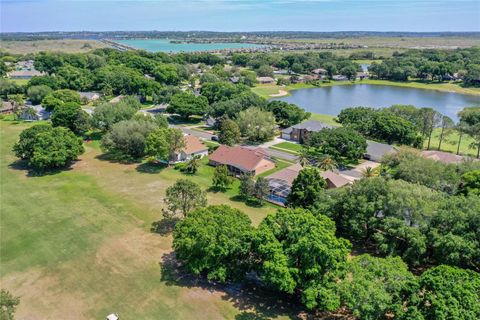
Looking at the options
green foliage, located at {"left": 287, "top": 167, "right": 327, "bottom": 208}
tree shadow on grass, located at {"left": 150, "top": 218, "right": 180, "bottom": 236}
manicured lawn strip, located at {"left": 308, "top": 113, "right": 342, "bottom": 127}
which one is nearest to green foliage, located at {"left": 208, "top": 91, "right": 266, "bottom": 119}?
manicured lawn strip, located at {"left": 308, "top": 113, "right": 342, "bottom": 127}

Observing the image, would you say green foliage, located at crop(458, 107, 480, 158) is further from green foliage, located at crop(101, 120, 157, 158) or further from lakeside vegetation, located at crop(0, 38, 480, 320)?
green foliage, located at crop(101, 120, 157, 158)

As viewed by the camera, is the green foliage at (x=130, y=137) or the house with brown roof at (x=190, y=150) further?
the house with brown roof at (x=190, y=150)

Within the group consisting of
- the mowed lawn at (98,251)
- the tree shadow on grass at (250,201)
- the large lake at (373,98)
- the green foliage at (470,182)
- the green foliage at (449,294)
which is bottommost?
the mowed lawn at (98,251)

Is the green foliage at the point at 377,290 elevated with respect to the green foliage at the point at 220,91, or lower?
lower

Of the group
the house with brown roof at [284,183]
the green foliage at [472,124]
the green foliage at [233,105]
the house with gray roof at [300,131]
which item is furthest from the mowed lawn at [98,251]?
the green foliage at [472,124]

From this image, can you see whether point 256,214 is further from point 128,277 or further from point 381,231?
point 128,277

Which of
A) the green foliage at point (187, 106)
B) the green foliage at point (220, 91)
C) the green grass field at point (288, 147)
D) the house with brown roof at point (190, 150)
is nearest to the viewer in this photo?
the house with brown roof at point (190, 150)

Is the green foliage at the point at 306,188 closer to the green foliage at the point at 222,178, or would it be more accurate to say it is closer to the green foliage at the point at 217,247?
the green foliage at the point at 222,178
